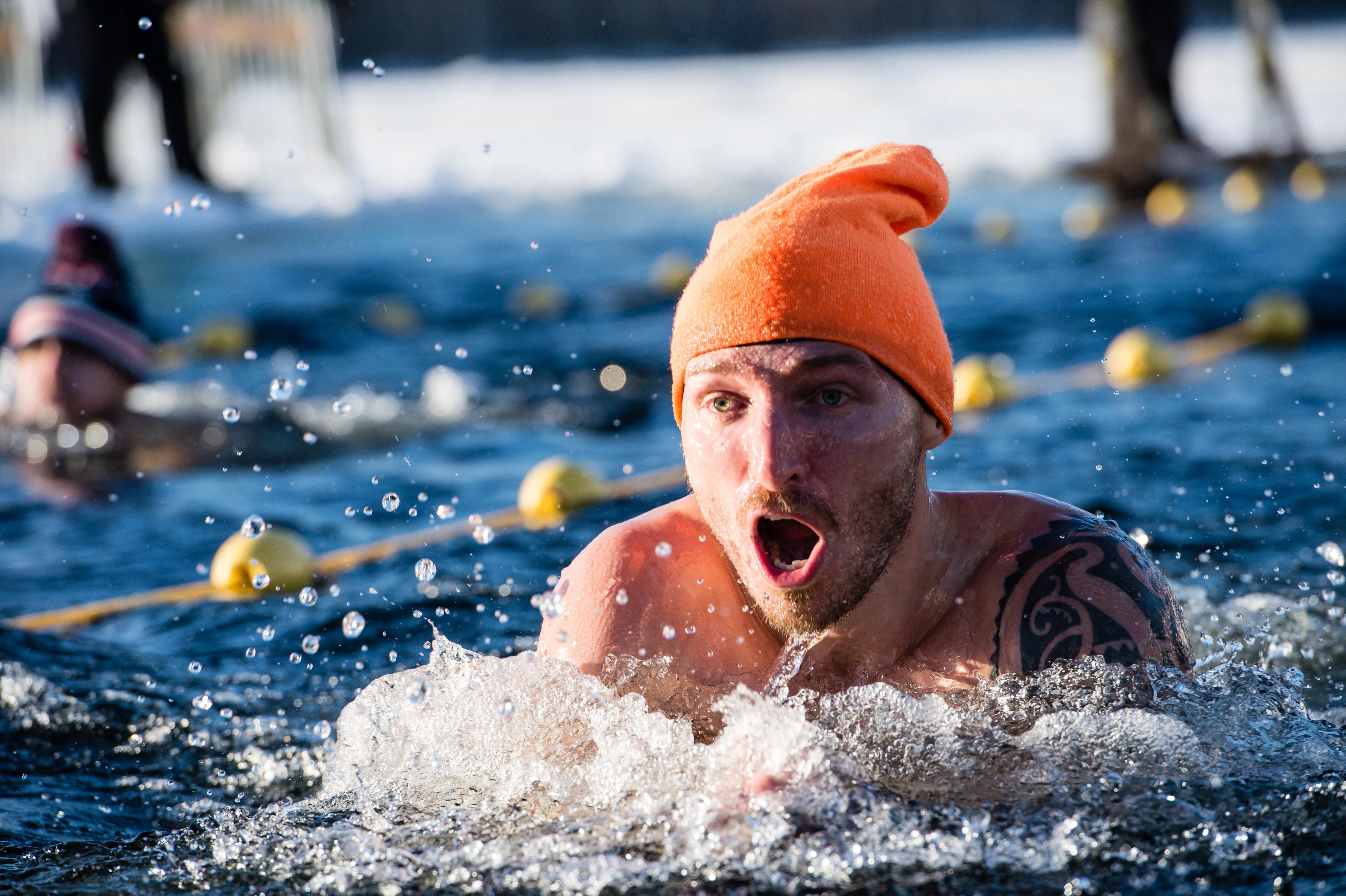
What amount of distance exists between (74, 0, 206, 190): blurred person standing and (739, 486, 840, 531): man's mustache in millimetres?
12550

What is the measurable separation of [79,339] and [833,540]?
225 inches

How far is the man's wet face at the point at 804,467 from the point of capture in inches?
103

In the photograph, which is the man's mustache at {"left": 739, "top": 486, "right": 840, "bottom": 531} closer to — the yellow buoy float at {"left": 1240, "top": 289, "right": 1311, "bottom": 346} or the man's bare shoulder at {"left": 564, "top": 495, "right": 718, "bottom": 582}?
the man's bare shoulder at {"left": 564, "top": 495, "right": 718, "bottom": 582}

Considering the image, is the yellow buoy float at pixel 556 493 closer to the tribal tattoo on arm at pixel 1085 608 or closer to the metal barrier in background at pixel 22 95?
the tribal tattoo on arm at pixel 1085 608

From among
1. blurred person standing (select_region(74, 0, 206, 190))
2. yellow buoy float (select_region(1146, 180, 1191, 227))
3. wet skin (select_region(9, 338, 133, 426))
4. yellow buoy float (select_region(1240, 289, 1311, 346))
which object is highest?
blurred person standing (select_region(74, 0, 206, 190))

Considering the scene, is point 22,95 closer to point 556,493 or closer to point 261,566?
point 556,493

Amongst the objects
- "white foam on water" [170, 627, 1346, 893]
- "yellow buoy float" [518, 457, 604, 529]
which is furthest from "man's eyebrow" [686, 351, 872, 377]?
"yellow buoy float" [518, 457, 604, 529]

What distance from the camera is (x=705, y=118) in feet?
72.5

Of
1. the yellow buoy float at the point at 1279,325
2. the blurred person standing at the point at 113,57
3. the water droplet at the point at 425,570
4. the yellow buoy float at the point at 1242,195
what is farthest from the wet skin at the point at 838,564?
the blurred person standing at the point at 113,57

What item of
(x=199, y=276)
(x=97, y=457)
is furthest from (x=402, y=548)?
(x=199, y=276)

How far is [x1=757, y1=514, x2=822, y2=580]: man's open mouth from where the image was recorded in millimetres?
2658

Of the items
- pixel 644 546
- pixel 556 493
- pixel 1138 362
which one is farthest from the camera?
pixel 1138 362

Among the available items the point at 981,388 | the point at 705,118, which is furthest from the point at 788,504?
the point at 705,118

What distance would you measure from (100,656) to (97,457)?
3.11 metres
